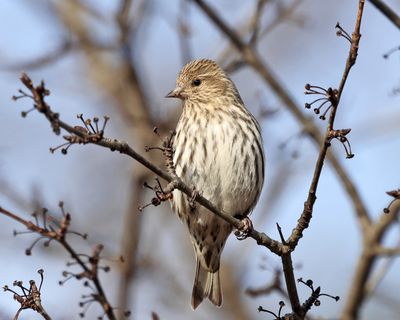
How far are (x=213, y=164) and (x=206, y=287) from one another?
4.19 feet

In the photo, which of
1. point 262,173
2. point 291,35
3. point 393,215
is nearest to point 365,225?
point 393,215

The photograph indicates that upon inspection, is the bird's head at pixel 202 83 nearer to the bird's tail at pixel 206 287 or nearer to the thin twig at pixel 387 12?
the bird's tail at pixel 206 287

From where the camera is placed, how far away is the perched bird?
647 cm

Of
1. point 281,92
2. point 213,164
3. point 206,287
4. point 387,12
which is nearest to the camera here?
point 387,12

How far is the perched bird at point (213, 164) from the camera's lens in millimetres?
6469

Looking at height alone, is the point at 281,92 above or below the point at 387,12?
above

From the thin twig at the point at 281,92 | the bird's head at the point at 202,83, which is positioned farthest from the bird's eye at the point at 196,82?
the thin twig at the point at 281,92

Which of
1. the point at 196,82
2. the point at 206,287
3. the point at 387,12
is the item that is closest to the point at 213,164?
the point at 206,287

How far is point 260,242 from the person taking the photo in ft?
15.9

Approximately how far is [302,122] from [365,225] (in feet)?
4.48

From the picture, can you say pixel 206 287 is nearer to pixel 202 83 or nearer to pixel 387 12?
pixel 202 83

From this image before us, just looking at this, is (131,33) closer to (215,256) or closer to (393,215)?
(215,256)

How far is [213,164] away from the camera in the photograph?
21.1 feet

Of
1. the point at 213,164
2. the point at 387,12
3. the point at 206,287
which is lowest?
the point at 206,287
